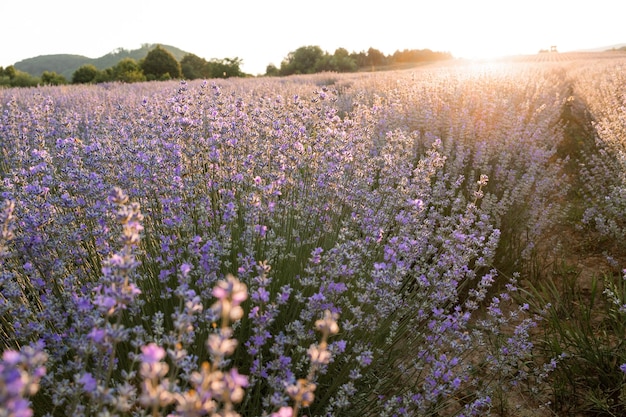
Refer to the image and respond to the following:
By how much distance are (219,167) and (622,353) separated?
250 cm

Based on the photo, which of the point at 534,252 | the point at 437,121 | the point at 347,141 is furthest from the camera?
the point at 437,121

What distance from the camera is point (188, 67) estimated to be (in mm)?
35156

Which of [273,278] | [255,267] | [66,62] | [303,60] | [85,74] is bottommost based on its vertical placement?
[273,278]

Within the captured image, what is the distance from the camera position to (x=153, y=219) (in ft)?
8.16

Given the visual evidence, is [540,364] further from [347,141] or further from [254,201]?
[254,201]

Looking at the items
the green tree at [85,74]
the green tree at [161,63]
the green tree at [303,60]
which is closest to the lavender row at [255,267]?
the green tree at [85,74]

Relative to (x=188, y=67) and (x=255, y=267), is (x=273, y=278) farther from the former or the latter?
(x=188, y=67)

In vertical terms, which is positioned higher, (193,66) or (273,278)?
(193,66)

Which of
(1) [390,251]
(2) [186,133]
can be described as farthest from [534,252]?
(2) [186,133]

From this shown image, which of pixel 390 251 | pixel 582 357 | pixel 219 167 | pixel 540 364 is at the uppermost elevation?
pixel 219 167

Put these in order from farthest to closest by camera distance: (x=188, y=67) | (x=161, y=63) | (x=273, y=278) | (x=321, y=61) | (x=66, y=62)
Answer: (x=66, y=62)
(x=321, y=61)
(x=188, y=67)
(x=161, y=63)
(x=273, y=278)

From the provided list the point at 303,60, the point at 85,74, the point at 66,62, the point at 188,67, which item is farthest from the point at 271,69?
the point at 66,62

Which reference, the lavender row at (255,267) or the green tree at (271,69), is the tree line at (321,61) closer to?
the green tree at (271,69)

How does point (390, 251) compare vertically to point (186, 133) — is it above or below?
below
